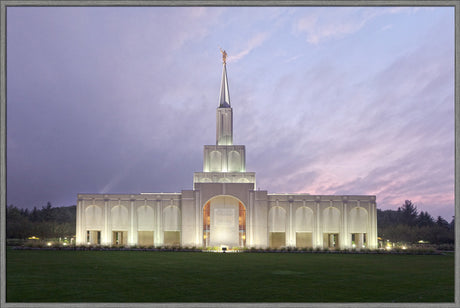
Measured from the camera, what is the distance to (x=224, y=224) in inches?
1962

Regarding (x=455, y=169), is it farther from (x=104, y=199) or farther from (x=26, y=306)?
(x=104, y=199)

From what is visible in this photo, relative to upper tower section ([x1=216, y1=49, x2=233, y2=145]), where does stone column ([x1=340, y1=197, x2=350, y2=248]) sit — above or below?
below

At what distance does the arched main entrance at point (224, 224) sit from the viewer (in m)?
49.5

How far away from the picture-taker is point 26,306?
39.0 feet

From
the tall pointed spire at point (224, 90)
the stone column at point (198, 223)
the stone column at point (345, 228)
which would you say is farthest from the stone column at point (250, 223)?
the tall pointed spire at point (224, 90)

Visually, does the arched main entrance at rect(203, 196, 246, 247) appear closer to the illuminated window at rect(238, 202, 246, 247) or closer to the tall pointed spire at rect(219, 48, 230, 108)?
the illuminated window at rect(238, 202, 246, 247)

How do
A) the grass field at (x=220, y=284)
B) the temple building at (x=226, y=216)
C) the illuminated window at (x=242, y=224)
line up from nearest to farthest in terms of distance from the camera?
the grass field at (x=220, y=284) → the temple building at (x=226, y=216) → the illuminated window at (x=242, y=224)

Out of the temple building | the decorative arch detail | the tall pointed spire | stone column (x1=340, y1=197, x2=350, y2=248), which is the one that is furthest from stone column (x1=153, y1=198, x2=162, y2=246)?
stone column (x1=340, y1=197, x2=350, y2=248)

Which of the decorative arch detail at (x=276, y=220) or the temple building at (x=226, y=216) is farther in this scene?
the decorative arch detail at (x=276, y=220)

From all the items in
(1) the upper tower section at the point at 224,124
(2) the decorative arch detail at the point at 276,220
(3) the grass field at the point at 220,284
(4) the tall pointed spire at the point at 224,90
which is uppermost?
(4) the tall pointed spire at the point at 224,90

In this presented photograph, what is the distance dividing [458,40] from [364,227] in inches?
1651

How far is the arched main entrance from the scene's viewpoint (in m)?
49.5

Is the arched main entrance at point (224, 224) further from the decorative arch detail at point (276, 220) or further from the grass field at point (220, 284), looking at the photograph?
the grass field at point (220, 284)

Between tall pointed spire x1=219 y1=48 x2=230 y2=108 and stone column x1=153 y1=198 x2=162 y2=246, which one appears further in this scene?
tall pointed spire x1=219 y1=48 x2=230 y2=108
